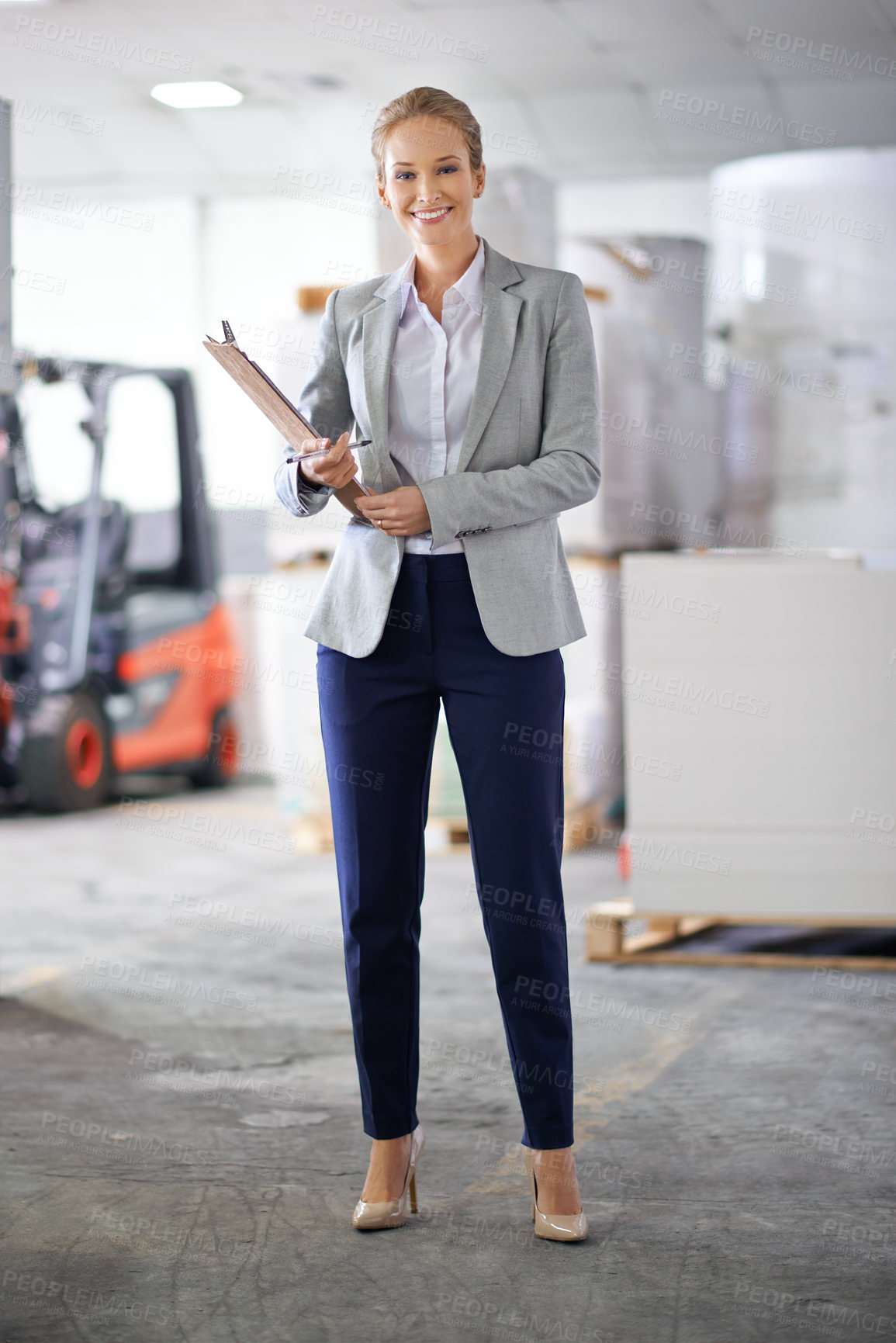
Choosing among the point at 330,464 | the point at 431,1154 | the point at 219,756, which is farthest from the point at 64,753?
the point at 330,464

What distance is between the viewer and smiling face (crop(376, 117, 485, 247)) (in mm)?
2180

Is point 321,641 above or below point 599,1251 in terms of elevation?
above

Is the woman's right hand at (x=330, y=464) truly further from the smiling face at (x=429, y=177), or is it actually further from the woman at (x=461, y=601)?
the smiling face at (x=429, y=177)

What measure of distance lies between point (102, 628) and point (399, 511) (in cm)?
574

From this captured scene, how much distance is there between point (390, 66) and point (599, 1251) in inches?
234

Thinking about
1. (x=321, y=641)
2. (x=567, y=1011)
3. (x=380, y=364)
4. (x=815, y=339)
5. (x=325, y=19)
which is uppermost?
(x=325, y=19)

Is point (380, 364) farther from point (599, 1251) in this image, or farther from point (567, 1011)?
point (599, 1251)

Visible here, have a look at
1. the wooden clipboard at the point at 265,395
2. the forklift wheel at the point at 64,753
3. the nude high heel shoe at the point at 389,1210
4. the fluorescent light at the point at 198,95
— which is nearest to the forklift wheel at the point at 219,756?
the forklift wheel at the point at 64,753

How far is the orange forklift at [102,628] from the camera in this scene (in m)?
7.16

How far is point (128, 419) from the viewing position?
31.3ft

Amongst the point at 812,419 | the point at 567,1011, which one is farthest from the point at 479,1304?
the point at 812,419

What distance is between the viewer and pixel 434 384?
226 cm

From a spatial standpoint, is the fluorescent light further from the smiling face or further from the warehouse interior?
the smiling face

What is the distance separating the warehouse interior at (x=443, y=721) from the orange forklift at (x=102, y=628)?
0.03 m
